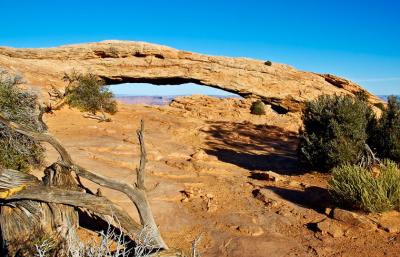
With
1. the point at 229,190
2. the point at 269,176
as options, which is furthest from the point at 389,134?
the point at 229,190

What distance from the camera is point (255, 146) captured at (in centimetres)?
1947

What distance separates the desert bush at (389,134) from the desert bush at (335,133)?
45 cm

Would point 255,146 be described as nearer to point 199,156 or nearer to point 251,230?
point 199,156

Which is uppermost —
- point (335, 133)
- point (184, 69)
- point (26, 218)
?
point (184, 69)

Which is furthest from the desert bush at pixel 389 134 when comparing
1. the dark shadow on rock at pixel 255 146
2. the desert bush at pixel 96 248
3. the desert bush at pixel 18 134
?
the desert bush at pixel 18 134

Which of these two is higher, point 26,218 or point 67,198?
point 67,198

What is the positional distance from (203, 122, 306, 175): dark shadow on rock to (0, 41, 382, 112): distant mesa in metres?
6.95

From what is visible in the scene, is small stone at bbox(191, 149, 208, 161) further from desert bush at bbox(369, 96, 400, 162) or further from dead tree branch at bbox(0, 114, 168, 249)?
dead tree branch at bbox(0, 114, 168, 249)

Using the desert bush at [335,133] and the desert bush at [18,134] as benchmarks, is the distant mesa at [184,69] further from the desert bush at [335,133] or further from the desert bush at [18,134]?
the desert bush at [18,134]

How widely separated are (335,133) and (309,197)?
11.7ft

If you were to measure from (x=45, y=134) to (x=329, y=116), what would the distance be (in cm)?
1029

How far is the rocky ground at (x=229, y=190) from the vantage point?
26.1 ft

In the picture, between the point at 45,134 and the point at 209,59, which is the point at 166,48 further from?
the point at 45,134

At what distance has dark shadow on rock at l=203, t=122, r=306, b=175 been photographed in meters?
15.6
